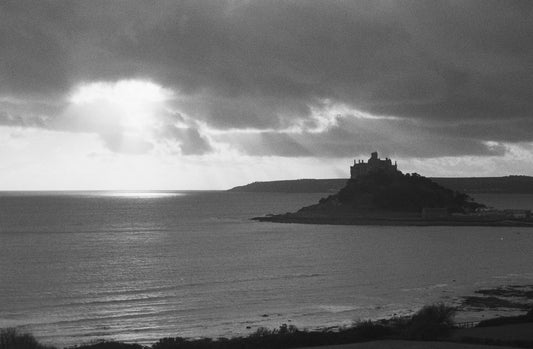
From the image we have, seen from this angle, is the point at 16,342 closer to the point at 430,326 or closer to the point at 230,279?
the point at 430,326

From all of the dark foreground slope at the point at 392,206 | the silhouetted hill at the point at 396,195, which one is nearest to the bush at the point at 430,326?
the dark foreground slope at the point at 392,206

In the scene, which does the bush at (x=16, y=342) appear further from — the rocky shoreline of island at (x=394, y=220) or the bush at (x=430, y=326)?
the rocky shoreline of island at (x=394, y=220)

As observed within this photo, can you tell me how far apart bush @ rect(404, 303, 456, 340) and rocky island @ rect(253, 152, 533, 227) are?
107m

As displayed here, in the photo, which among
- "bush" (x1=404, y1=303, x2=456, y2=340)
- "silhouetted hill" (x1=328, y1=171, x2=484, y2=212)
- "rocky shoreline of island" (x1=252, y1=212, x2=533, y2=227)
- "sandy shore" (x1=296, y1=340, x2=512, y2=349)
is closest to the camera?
"sandy shore" (x1=296, y1=340, x2=512, y2=349)

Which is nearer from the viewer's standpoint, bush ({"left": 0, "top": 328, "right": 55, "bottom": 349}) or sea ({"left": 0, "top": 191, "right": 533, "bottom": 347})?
bush ({"left": 0, "top": 328, "right": 55, "bottom": 349})

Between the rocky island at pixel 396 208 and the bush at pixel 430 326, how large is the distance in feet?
350

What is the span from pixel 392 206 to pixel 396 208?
4.96 feet

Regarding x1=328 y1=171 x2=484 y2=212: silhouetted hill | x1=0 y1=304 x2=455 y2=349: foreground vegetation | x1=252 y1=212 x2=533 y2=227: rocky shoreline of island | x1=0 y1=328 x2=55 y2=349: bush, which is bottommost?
x1=0 y1=304 x2=455 y2=349: foreground vegetation

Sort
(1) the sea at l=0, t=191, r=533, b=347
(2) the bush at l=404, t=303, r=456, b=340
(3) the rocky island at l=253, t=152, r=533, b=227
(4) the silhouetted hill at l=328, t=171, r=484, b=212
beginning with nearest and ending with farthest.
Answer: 1. (2) the bush at l=404, t=303, r=456, b=340
2. (1) the sea at l=0, t=191, r=533, b=347
3. (3) the rocky island at l=253, t=152, r=533, b=227
4. (4) the silhouetted hill at l=328, t=171, r=484, b=212

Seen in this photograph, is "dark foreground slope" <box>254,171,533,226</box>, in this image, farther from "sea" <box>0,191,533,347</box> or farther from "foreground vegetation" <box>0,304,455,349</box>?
"foreground vegetation" <box>0,304,455,349</box>

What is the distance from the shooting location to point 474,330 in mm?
32875

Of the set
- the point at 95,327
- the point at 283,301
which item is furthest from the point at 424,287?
the point at 95,327

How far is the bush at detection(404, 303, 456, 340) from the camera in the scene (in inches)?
1202

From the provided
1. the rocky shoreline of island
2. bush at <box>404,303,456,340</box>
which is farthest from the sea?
the rocky shoreline of island
